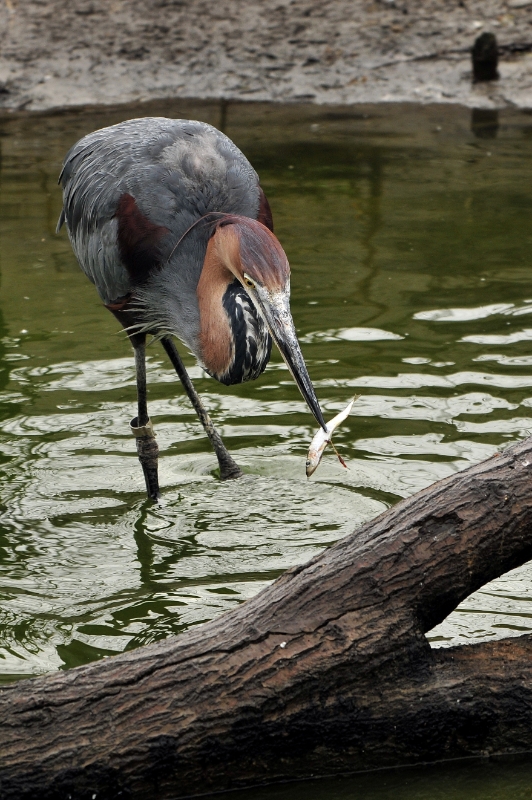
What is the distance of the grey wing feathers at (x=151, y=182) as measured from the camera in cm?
538

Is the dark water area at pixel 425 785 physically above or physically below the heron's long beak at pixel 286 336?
below

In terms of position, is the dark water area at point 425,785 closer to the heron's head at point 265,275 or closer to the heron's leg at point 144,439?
the heron's head at point 265,275

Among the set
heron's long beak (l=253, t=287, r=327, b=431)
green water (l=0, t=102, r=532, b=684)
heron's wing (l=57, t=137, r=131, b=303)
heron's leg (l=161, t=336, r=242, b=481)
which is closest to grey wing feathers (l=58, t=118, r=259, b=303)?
heron's wing (l=57, t=137, r=131, b=303)

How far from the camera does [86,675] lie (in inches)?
138

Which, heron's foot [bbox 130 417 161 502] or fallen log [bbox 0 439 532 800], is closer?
fallen log [bbox 0 439 532 800]

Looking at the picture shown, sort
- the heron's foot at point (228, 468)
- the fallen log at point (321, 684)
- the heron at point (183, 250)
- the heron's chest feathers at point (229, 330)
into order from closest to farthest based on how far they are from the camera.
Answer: the fallen log at point (321, 684)
the heron at point (183, 250)
the heron's chest feathers at point (229, 330)
the heron's foot at point (228, 468)

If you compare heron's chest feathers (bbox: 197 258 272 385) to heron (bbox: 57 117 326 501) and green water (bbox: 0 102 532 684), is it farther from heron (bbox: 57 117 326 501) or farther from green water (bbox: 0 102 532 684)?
green water (bbox: 0 102 532 684)

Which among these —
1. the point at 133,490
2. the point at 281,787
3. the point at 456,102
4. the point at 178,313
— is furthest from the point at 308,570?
the point at 456,102

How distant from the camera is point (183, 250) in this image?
17.4ft

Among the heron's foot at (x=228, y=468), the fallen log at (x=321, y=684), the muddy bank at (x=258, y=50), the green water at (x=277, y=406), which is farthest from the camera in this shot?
the muddy bank at (x=258, y=50)

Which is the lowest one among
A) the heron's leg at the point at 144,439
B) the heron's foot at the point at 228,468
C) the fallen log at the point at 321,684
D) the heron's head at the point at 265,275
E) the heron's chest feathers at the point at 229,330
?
the heron's foot at the point at 228,468

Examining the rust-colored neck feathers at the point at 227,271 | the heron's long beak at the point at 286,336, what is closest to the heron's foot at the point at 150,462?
the rust-colored neck feathers at the point at 227,271

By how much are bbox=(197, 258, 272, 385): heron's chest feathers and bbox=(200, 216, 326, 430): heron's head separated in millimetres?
70

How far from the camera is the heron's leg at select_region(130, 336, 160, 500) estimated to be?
19.4ft
